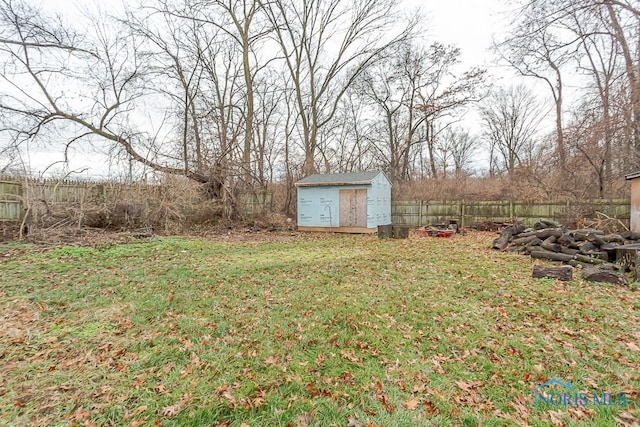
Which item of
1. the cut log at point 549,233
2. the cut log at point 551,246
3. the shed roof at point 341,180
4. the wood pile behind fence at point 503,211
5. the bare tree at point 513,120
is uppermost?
the bare tree at point 513,120

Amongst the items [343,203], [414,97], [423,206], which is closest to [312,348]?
[343,203]

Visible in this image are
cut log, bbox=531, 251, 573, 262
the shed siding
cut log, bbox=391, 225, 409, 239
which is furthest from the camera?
the shed siding

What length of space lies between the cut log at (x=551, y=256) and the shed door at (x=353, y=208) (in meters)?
6.09

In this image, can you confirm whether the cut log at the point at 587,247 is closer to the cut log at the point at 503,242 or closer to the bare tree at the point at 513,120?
the cut log at the point at 503,242

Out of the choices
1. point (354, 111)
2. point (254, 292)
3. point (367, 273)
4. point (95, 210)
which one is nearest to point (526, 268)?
point (367, 273)

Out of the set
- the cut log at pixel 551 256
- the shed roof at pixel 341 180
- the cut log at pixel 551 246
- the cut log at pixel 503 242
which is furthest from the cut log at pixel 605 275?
the shed roof at pixel 341 180

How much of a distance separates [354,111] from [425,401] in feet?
63.8

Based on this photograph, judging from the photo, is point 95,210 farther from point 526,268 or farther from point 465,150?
point 465,150

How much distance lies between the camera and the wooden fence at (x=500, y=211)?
10234 mm

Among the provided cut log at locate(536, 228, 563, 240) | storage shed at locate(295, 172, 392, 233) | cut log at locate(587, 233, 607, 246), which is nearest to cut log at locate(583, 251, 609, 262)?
cut log at locate(587, 233, 607, 246)

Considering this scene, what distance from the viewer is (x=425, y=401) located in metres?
2.18

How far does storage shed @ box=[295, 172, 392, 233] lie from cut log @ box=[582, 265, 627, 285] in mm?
7443

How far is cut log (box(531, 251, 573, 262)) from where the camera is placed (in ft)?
19.9

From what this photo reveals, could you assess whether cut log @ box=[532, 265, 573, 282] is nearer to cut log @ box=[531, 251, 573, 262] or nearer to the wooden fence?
cut log @ box=[531, 251, 573, 262]
